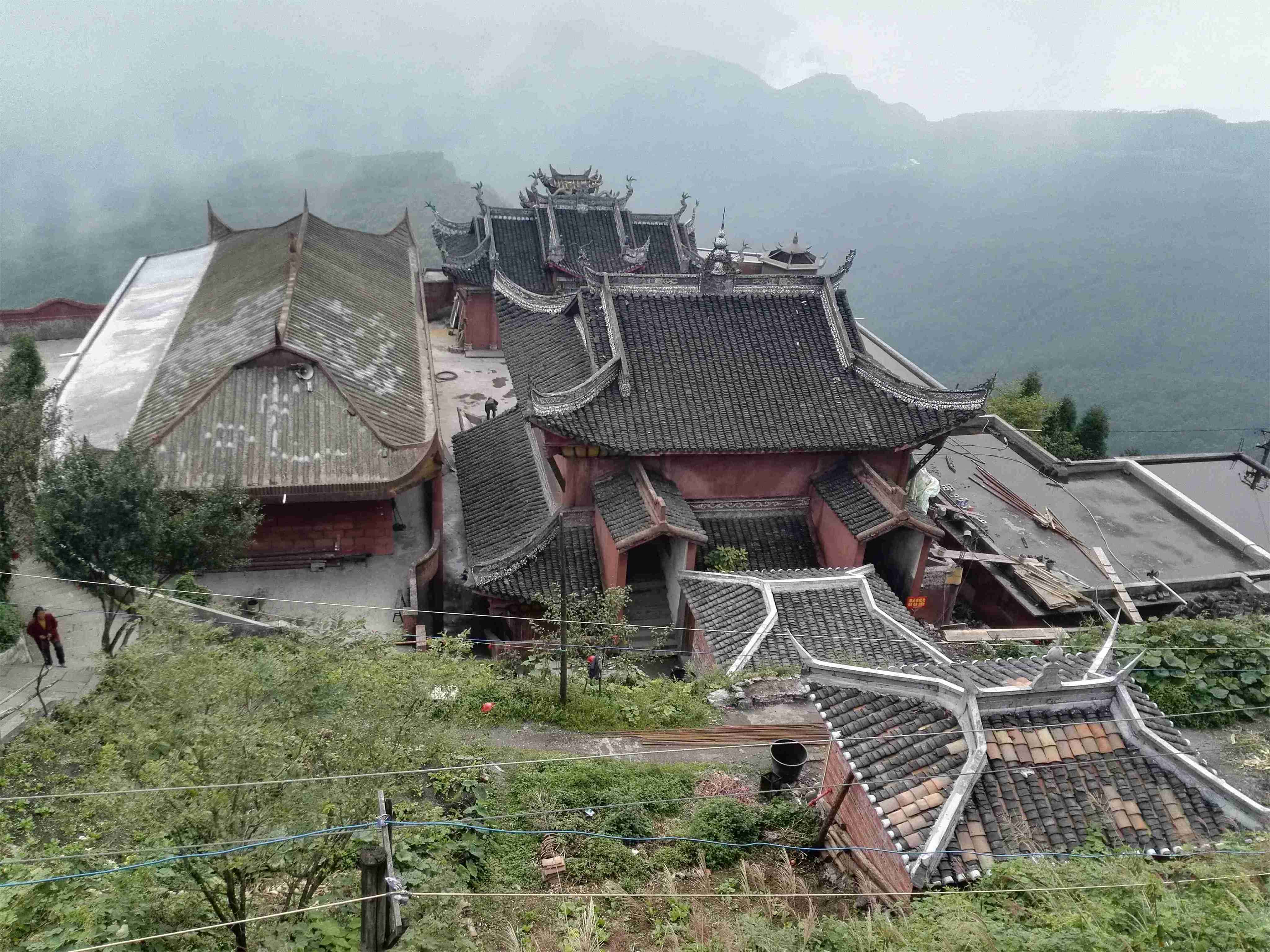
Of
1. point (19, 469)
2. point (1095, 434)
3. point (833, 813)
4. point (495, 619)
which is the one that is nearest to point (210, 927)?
point (833, 813)

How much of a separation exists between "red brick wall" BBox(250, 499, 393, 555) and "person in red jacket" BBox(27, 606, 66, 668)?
4504mm

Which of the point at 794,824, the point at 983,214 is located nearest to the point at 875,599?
the point at 794,824

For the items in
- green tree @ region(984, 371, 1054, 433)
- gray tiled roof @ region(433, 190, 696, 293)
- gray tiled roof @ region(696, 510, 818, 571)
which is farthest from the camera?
green tree @ region(984, 371, 1054, 433)

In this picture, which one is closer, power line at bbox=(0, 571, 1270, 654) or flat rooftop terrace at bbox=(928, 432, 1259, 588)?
power line at bbox=(0, 571, 1270, 654)

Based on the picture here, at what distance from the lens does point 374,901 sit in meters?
5.77

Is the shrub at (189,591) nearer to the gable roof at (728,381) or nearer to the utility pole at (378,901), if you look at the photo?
the gable roof at (728,381)

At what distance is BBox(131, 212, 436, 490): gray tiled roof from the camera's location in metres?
17.8

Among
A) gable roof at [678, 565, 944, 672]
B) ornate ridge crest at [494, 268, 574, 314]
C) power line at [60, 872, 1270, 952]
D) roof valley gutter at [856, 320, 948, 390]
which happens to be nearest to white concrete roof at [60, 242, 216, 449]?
ornate ridge crest at [494, 268, 574, 314]

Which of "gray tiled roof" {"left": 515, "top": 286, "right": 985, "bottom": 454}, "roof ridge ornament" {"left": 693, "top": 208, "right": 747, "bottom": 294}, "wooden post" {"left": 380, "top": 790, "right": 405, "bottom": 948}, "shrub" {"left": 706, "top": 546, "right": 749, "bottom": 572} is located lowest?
"shrub" {"left": 706, "top": 546, "right": 749, "bottom": 572}

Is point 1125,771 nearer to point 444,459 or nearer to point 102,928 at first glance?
point 102,928

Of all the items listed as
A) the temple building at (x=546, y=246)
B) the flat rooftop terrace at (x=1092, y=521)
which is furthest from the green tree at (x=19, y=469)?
the flat rooftop terrace at (x=1092, y=521)

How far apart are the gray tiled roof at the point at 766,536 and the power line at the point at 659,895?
29.4ft

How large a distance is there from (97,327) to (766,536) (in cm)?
2390

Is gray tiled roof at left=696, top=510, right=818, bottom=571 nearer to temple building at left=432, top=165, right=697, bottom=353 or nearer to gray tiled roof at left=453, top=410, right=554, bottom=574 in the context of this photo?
gray tiled roof at left=453, top=410, right=554, bottom=574
